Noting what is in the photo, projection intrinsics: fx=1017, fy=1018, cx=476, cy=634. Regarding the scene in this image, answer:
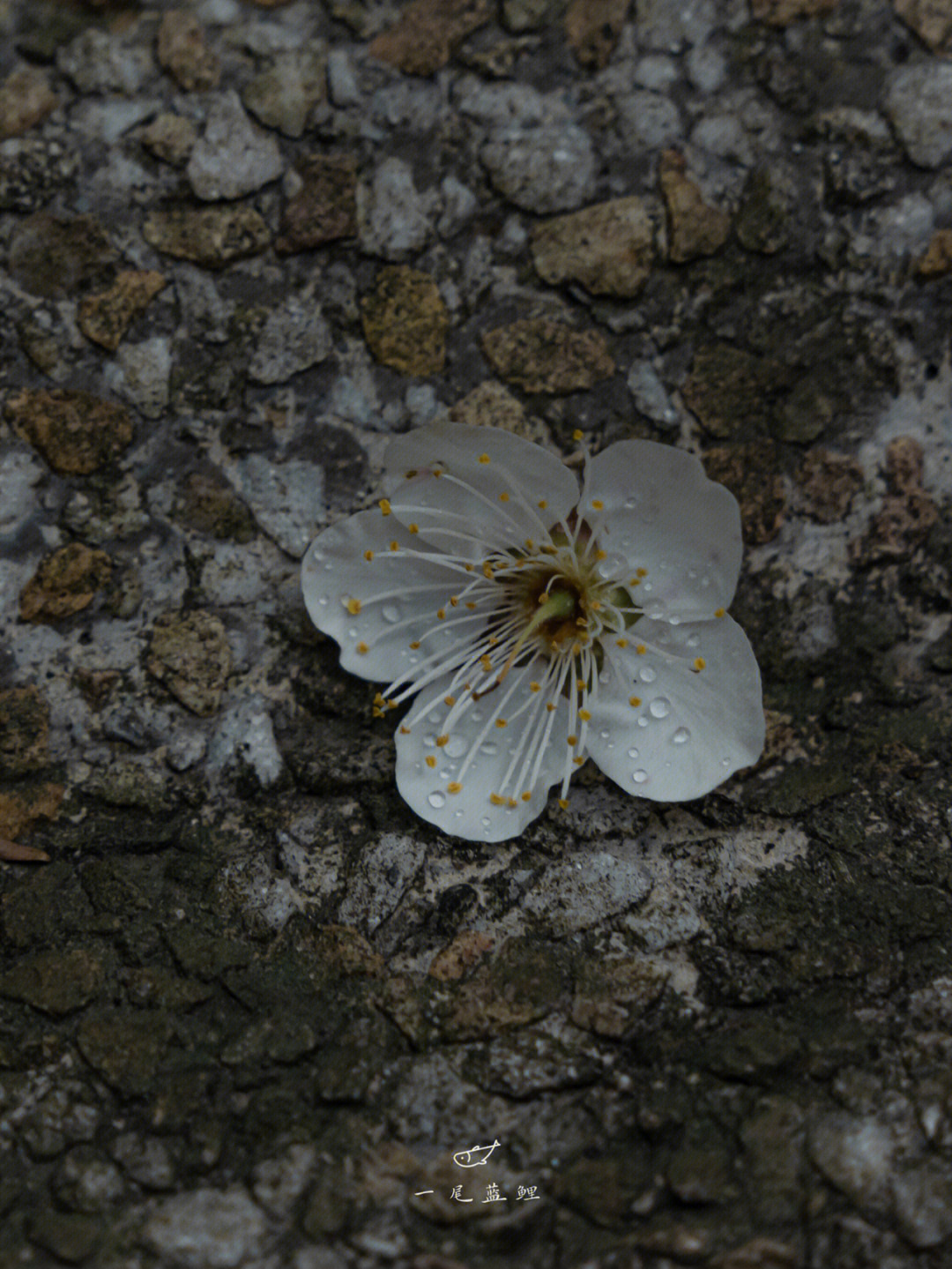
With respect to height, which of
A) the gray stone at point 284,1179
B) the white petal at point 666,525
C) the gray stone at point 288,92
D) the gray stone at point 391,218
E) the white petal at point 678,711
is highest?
the gray stone at point 288,92

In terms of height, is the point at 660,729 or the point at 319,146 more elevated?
the point at 319,146

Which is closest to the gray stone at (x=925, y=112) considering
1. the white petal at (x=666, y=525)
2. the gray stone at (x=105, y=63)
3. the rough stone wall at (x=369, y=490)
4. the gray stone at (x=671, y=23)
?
the rough stone wall at (x=369, y=490)

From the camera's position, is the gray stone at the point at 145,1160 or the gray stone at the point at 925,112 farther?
the gray stone at the point at 925,112

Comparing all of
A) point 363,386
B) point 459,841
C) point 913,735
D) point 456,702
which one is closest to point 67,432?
point 363,386

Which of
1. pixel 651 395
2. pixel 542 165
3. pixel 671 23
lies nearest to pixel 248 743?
pixel 651 395

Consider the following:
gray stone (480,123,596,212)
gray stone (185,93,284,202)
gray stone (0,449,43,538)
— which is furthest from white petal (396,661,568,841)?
gray stone (185,93,284,202)

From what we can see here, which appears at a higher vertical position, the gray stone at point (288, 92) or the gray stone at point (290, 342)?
the gray stone at point (288, 92)

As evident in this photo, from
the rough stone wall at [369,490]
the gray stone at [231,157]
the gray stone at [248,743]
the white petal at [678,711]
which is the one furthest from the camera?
the gray stone at [231,157]

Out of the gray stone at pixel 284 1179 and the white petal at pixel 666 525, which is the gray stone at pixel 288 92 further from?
the gray stone at pixel 284 1179

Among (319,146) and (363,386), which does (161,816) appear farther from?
(319,146)
